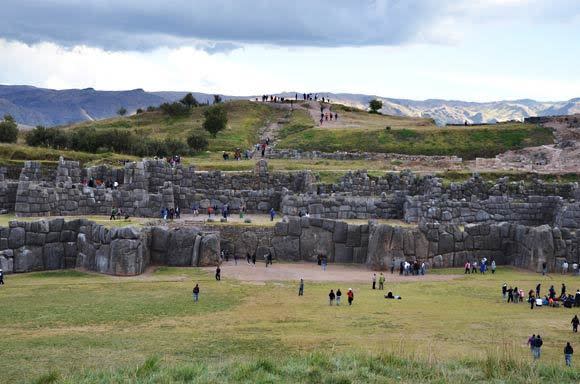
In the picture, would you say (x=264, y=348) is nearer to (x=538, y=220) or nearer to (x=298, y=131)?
(x=538, y=220)

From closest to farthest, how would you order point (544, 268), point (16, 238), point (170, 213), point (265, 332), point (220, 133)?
point (265, 332) → point (16, 238) → point (544, 268) → point (170, 213) → point (220, 133)

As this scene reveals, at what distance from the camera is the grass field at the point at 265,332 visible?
55.0 ft

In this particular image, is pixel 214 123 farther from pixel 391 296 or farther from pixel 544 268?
pixel 391 296

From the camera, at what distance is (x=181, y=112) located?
101125 millimetres

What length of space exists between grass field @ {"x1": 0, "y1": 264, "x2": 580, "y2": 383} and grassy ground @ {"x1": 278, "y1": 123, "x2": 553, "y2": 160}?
119 feet

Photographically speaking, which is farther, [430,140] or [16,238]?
[430,140]

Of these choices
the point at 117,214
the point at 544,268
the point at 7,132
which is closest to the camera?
the point at 544,268

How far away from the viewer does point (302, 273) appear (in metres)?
40.1

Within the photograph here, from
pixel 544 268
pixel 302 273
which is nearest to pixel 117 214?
pixel 302 273

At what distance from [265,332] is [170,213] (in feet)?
73.6

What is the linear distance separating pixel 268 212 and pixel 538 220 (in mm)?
16491

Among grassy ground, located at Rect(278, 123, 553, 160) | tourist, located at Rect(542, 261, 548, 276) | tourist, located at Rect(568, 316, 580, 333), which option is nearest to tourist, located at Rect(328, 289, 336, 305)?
tourist, located at Rect(568, 316, 580, 333)

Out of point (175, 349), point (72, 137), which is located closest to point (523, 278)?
point (175, 349)

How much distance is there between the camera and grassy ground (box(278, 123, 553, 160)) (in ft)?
248
